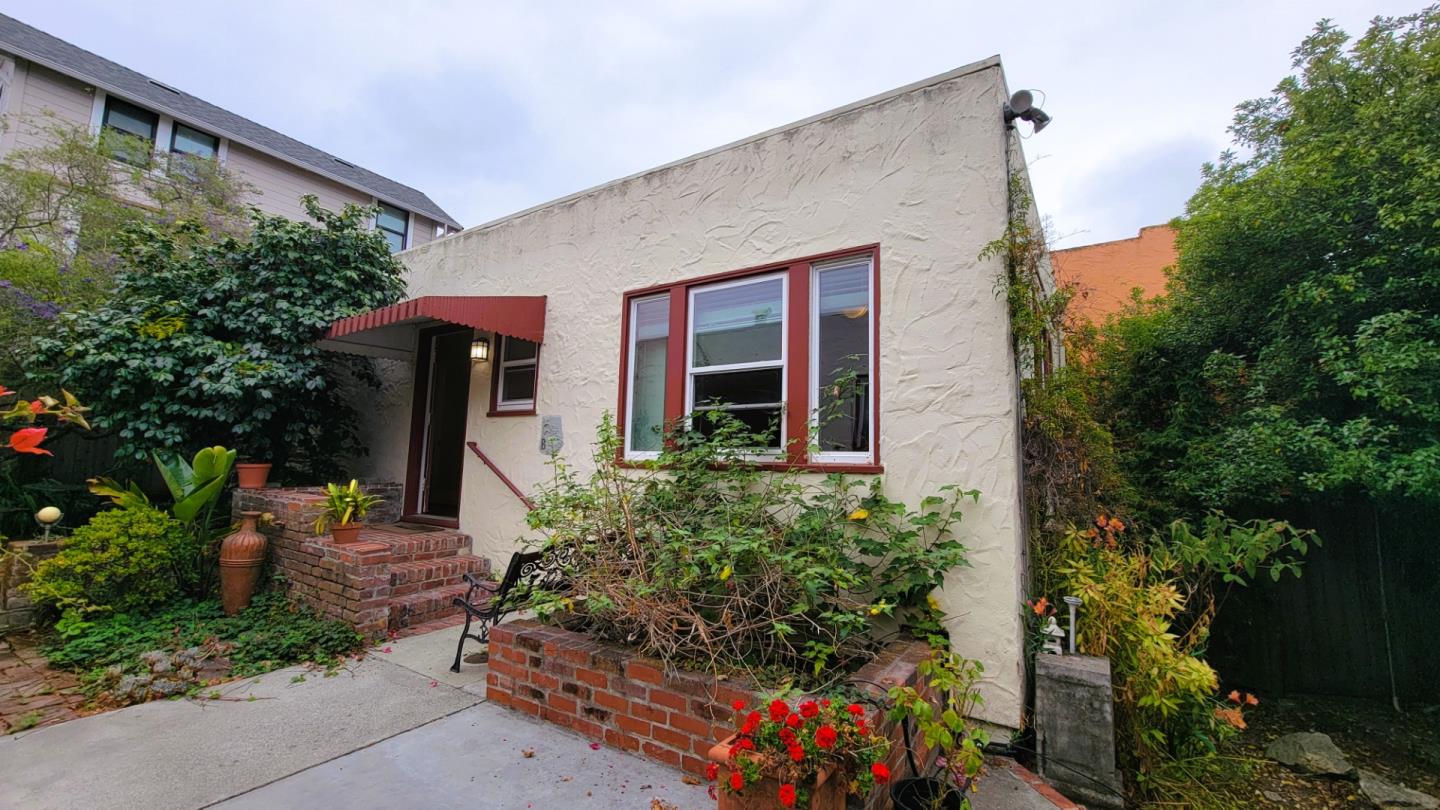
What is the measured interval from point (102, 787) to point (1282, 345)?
8.35 meters

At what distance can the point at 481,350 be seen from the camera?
6.38 metres

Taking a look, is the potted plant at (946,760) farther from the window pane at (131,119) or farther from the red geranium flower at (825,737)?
the window pane at (131,119)

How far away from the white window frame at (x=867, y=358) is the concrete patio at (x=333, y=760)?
79.3 inches

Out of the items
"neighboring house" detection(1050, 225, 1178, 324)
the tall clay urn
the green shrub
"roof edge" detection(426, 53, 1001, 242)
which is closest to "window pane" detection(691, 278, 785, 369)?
"roof edge" detection(426, 53, 1001, 242)

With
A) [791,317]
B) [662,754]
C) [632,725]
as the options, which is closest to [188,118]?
[791,317]

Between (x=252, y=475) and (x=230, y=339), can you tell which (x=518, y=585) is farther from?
(x=230, y=339)

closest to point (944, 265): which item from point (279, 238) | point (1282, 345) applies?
point (1282, 345)

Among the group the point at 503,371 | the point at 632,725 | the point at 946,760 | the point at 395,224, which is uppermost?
the point at 395,224

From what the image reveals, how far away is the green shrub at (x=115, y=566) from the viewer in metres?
4.45

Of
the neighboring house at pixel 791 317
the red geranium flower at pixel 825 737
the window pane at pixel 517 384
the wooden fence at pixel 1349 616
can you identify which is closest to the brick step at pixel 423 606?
the neighboring house at pixel 791 317

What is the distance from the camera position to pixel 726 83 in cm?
990

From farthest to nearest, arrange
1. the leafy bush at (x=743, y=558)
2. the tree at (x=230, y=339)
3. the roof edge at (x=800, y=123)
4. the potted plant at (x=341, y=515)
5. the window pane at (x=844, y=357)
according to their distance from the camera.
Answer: the tree at (x=230, y=339)
the potted plant at (x=341, y=515)
the window pane at (x=844, y=357)
the roof edge at (x=800, y=123)
the leafy bush at (x=743, y=558)

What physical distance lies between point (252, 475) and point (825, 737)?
6427mm

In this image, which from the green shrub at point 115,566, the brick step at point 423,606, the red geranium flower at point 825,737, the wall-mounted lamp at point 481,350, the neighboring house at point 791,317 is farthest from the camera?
the wall-mounted lamp at point 481,350
